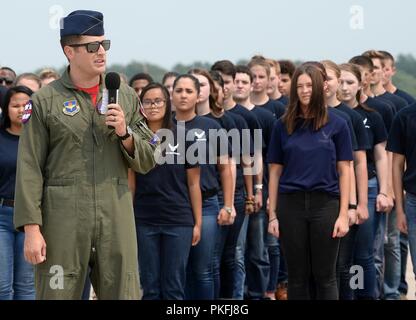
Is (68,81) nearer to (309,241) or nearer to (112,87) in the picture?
(112,87)

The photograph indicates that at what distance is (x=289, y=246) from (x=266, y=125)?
118 inches

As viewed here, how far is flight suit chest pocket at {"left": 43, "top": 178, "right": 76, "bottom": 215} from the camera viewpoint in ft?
20.8

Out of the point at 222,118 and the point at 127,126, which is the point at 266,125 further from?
the point at 127,126

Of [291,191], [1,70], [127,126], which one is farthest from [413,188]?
[1,70]

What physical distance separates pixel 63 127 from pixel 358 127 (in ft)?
12.8

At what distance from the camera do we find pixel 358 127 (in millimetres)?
9578

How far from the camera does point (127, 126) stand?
21.0 ft

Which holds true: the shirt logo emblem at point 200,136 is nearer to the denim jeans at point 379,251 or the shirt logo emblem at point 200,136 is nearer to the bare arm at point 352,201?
the bare arm at point 352,201

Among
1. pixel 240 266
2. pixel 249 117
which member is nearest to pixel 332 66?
pixel 249 117

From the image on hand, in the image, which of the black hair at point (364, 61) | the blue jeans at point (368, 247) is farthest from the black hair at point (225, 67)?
the blue jeans at point (368, 247)

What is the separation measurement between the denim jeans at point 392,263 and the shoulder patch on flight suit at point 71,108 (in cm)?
578

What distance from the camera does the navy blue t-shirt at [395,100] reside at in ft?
39.5

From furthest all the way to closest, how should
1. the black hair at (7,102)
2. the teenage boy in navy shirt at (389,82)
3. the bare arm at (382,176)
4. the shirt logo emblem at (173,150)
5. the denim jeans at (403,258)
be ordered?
the teenage boy in navy shirt at (389,82) → the denim jeans at (403,258) → the bare arm at (382,176) → the shirt logo emblem at (173,150) → the black hair at (7,102)

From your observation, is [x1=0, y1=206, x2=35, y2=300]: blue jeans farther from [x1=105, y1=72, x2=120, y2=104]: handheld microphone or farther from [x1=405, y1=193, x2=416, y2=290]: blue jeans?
[x1=405, y1=193, x2=416, y2=290]: blue jeans
